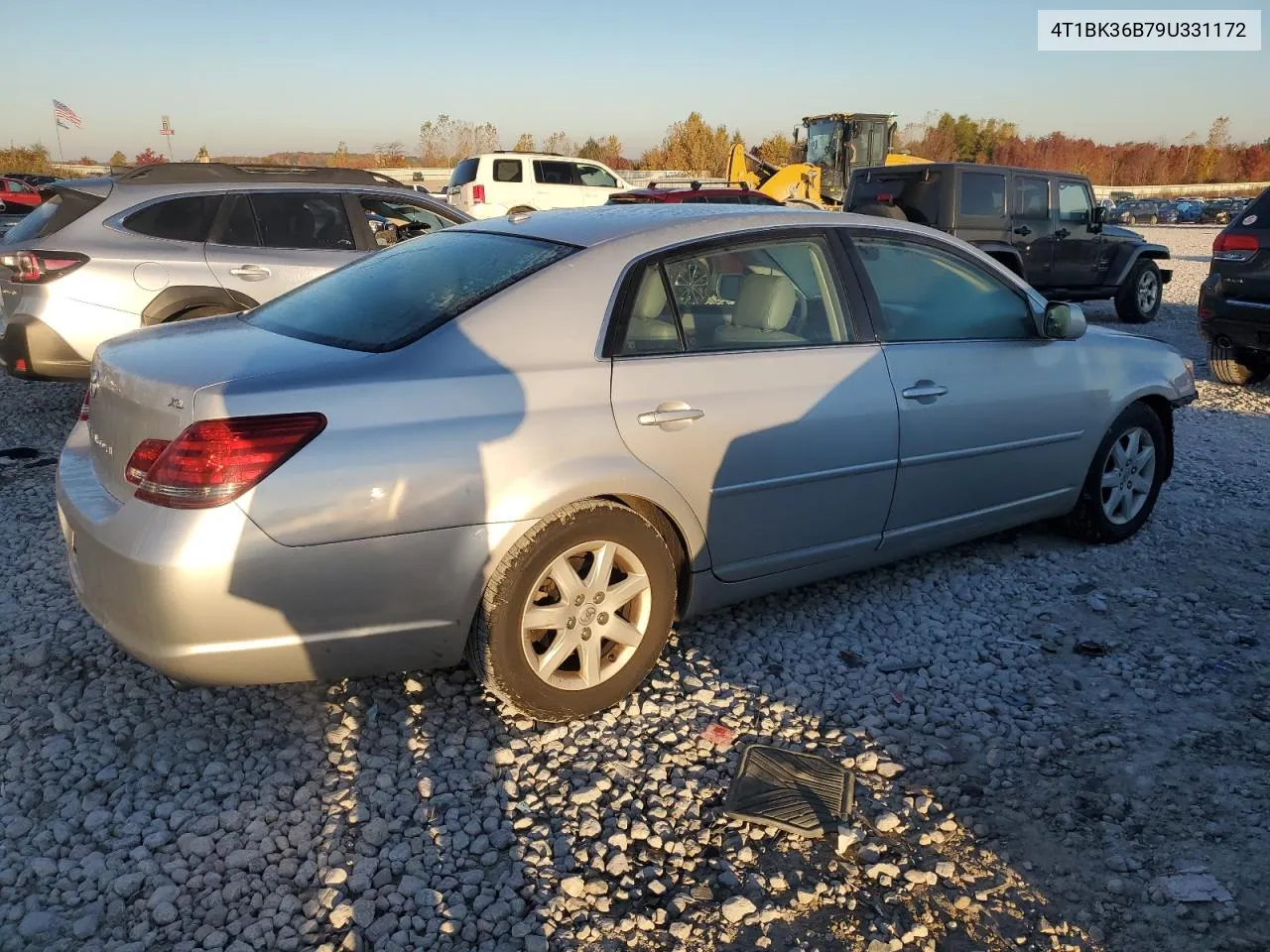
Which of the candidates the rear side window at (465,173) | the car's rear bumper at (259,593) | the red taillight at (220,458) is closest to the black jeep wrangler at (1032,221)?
the car's rear bumper at (259,593)

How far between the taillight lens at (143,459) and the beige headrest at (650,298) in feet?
4.94

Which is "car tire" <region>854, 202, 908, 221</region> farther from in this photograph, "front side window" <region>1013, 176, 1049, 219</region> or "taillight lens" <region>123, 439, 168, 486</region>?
"taillight lens" <region>123, 439, 168, 486</region>

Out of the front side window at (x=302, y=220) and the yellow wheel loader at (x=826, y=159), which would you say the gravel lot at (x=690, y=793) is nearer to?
the front side window at (x=302, y=220)

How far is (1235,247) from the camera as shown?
786cm

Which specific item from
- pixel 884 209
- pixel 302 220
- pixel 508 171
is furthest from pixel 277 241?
pixel 508 171

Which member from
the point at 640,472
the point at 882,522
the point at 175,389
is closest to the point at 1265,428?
the point at 882,522

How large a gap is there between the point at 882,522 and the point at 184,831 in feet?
8.78

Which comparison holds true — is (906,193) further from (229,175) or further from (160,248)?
(160,248)

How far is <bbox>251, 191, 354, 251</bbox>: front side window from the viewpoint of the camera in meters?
6.81

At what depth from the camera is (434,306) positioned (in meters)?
3.15

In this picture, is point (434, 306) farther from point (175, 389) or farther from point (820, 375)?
point (820, 375)

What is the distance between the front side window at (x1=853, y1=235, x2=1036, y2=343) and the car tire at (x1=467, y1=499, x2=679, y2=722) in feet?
4.80

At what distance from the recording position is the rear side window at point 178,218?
638cm

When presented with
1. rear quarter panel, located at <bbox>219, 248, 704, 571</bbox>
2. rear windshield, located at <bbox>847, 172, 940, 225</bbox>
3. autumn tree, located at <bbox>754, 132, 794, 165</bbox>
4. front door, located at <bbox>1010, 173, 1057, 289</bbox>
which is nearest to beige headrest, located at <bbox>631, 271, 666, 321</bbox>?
rear quarter panel, located at <bbox>219, 248, 704, 571</bbox>
